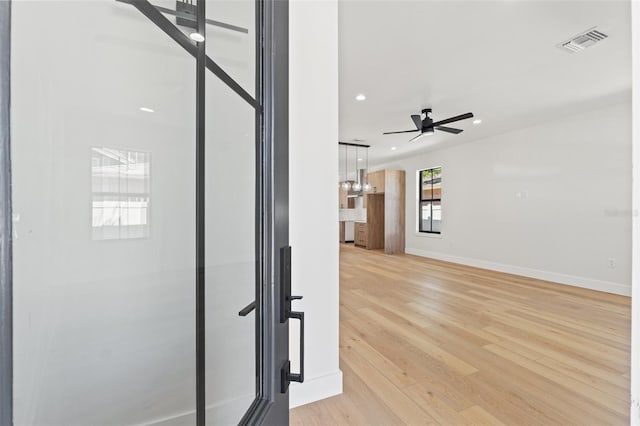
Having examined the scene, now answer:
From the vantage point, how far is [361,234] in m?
9.97

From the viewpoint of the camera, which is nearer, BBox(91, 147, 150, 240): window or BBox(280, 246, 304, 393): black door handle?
BBox(91, 147, 150, 240): window

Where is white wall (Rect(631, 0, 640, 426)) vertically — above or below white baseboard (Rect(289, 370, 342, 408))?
above

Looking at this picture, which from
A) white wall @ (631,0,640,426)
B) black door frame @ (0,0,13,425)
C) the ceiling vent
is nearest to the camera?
black door frame @ (0,0,13,425)

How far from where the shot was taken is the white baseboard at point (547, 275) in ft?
13.7

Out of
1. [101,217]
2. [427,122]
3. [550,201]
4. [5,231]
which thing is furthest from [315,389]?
[550,201]

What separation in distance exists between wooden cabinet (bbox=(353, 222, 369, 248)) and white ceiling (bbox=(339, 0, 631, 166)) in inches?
199

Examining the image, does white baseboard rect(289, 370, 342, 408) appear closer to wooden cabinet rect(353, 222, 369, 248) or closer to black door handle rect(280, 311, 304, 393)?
black door handle rect(280, 311, 304, 393)

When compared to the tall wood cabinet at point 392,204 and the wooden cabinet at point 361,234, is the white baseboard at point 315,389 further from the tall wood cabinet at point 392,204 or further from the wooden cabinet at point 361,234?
the wooden cabinet at point 361,234

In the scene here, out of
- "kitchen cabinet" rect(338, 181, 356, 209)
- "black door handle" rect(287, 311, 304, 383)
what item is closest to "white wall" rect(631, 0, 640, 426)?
"black door handle" rect(287, 311, 304, 383)

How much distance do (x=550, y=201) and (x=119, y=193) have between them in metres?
6.15

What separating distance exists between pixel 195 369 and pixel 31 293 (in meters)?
0.52

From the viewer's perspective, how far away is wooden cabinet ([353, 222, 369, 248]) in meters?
9.51

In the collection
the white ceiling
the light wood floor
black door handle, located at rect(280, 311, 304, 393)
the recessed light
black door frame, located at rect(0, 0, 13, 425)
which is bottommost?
A: the light wood floor

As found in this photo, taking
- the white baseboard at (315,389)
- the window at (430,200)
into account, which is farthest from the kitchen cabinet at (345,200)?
the white baseboard at (315,389)
